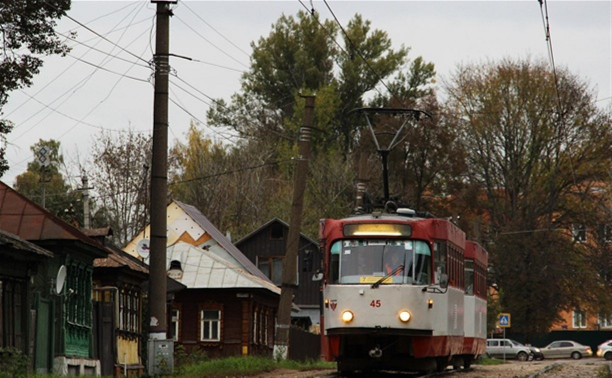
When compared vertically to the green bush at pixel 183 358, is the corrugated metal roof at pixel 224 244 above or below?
above

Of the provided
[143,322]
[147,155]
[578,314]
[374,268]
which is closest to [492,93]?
[578,314]

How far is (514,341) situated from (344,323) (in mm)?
52858

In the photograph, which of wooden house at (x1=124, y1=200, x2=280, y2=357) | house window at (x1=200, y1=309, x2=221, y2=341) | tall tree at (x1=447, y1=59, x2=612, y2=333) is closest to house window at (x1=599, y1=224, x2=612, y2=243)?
tall tree at (x1=447, y1=59, x2=612, y2=333)

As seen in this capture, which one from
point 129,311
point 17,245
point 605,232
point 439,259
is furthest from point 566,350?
point 17,245

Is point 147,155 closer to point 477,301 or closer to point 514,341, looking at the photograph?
point 514,341

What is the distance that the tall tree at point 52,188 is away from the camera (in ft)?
246

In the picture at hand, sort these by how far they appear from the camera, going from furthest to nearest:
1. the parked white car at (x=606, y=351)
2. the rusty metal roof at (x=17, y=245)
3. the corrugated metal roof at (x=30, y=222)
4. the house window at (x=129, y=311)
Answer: the parked white car at (x=606, y=351) → the house window at (x=129, y=311) → the corrugated metal roof at (x=30, y=222) → the rusty metal roof at (x=17, y=245)

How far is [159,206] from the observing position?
81.0ft

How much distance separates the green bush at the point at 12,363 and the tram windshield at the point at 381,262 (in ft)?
18.8

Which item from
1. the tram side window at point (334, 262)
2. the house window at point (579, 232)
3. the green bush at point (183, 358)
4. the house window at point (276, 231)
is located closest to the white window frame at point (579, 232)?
the house window at point (579, 232)

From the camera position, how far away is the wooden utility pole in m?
24.7

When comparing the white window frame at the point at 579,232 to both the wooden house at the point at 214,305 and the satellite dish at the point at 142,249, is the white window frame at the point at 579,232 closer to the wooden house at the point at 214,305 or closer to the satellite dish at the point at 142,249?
the wooden house at the point at 214,305

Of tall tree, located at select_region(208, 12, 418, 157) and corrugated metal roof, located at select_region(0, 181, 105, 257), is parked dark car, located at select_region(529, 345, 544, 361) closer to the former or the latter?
tall tree, located at select_region(208, 12, 418, 157)

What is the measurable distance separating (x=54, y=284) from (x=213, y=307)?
883 inches
